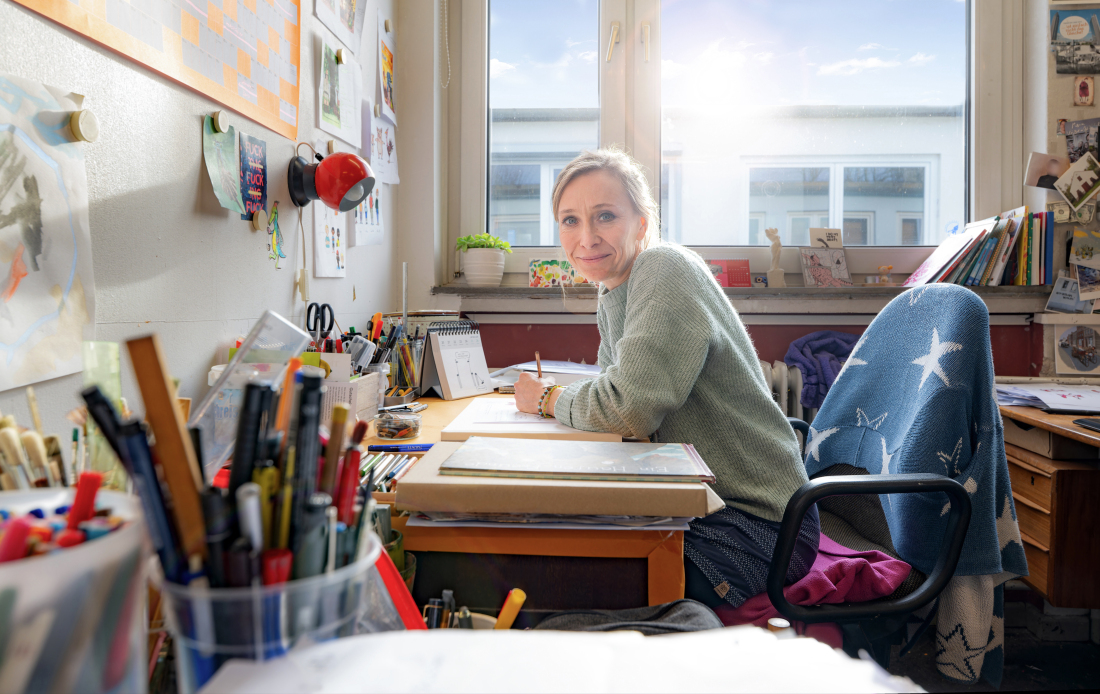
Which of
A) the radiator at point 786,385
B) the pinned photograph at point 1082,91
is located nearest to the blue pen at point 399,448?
the radiator at point 786,385

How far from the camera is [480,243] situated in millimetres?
2223

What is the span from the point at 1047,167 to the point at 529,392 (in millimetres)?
2016

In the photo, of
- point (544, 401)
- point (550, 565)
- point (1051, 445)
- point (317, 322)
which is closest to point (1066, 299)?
point (1051, 445)

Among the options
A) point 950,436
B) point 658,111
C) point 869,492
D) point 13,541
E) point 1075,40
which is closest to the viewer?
point 13,541

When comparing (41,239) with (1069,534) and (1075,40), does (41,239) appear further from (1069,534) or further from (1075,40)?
(1075,40)

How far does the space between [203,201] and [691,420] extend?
88 cm

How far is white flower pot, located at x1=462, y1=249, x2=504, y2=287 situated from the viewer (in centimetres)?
221

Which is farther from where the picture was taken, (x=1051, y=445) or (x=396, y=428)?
(x=1051, y=445)

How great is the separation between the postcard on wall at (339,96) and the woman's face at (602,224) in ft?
1.88

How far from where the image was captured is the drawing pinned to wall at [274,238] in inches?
46.5

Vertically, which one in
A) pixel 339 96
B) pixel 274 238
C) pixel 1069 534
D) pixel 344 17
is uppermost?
pixel 344 17

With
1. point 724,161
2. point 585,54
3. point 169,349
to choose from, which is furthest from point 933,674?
point 585,54

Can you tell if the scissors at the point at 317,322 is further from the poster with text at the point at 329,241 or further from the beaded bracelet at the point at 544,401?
the beaded bracelet at the point at 544,401

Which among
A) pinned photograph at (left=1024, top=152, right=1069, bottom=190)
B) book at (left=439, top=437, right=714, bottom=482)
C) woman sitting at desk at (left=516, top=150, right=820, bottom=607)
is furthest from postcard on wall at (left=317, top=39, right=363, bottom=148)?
pinned photograph at (left=1024, top=152, right=1069, bottom=190)
